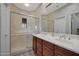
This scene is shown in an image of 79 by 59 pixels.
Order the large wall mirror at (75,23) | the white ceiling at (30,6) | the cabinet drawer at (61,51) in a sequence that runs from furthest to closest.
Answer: the white ceiling at (30,6), the large wall mirror at (75,23), the cabinet drawer at (61,51)

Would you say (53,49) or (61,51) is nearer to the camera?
(61,51)

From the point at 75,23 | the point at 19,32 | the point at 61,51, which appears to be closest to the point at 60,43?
the point at 61,51

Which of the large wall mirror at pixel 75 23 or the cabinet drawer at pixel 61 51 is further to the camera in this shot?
the large wall mirror at pixel 75 23

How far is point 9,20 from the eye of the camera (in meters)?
1.68

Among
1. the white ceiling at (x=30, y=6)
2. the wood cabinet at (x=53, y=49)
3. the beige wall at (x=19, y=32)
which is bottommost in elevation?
the wood cabinet at (x=53, y=49)

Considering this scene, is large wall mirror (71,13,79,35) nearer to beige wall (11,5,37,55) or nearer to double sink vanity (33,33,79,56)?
double sink vanity (33,33,79,56)

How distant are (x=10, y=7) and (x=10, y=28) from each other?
13.7 inches

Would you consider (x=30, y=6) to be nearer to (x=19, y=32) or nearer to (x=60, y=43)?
(x=19, y=32)

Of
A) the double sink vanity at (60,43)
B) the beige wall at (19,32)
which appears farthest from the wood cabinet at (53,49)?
the beige wall at (19,32)

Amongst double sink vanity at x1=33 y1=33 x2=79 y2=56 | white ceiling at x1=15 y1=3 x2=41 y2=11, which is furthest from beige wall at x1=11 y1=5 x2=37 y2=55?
double sink vanity at x1=33 y1=33 x2=79 y2=56

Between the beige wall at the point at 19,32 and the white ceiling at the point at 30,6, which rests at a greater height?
the white ceiling at the point at 30,6

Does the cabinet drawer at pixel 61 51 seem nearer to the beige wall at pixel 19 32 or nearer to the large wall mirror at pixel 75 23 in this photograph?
the large wall mirror at pixel 75 23

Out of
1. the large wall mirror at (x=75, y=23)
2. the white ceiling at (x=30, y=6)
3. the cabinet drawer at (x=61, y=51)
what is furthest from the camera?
the white ceiling at (x=30, y=6)

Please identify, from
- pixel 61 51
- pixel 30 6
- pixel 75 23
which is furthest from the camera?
pixel 30 6
